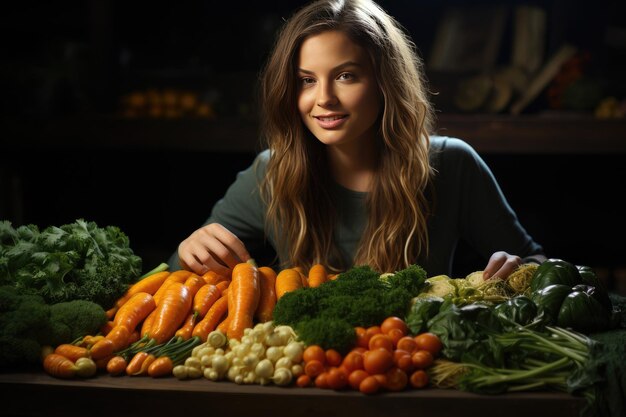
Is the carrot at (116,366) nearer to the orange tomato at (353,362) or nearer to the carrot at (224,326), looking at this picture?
the carrot at (224,326)

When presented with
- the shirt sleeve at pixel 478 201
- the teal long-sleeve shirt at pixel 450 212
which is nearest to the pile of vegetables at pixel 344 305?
the teal long-sleeve shirt at pixel 450 212

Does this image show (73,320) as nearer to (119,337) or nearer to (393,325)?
(119,337)

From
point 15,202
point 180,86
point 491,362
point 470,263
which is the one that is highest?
point 180,86

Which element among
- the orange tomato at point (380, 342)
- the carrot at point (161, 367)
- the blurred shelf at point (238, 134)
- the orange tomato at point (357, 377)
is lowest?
the carrot at point (161, 367)

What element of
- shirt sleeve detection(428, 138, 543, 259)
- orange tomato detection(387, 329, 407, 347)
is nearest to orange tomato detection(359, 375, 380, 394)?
orange tomato detection(387, 329, 407, 347)

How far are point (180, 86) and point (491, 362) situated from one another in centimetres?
334

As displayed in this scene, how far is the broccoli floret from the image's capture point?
1894 mm

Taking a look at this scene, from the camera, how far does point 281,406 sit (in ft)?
5.58

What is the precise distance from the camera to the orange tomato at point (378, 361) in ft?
5.52

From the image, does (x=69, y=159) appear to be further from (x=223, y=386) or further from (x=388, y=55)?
(x=223, y=386)

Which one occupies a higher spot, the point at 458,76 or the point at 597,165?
the point at 458,76

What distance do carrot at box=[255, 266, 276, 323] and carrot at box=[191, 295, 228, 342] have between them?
98 mm

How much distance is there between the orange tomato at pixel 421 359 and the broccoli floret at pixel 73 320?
84 centimetres

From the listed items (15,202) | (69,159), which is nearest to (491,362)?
(15,202)
